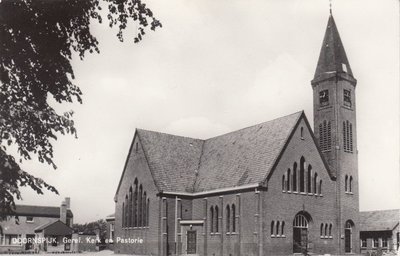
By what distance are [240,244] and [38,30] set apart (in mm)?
27858

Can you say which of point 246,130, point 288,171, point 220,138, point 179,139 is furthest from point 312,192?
point 179,139

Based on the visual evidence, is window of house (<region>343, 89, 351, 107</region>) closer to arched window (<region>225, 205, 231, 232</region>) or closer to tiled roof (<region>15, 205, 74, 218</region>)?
arched window (<region>225, 205, 231, 232</region>)

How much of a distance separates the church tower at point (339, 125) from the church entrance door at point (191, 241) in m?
12.0

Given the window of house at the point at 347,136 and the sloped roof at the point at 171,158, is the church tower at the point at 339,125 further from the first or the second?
the sloped roof at the point at 171,158

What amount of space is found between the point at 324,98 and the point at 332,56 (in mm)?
A: 3714

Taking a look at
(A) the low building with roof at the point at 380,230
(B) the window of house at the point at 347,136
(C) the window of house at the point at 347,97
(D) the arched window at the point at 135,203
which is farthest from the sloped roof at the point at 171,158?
(A) the low building with roof at the point at 380,230

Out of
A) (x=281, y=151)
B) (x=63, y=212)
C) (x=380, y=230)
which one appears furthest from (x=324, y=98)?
(x=63, y=212)

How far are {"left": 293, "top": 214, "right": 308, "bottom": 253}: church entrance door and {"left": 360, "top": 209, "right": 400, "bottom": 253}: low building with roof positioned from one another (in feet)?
65.7

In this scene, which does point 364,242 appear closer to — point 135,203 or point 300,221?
point 300,221

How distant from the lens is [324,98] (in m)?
43.2

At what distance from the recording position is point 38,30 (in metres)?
12.3

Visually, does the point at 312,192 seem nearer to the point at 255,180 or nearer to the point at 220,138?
the point at 255,180

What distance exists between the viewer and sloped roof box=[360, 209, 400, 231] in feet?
187

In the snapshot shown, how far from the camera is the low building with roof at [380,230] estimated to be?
2212 inches
